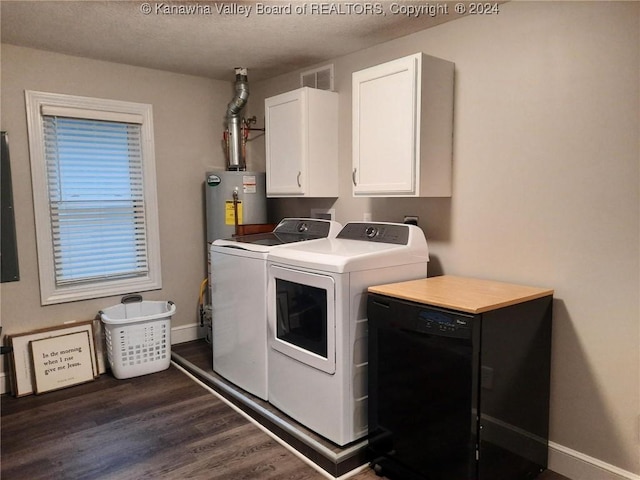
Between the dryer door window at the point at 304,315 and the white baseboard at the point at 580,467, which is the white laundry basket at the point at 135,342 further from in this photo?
the white baseboard at the point at 580,467

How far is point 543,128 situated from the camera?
2.18 metres

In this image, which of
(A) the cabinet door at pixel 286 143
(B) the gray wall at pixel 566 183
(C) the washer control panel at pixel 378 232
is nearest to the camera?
(B) the gray wall at pixel 566 183

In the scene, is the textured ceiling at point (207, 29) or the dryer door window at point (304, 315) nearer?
the dryer door window at point (304, 315)

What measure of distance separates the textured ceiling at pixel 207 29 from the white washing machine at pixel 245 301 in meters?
1.23

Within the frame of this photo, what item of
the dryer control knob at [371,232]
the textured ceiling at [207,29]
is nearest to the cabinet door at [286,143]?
the textured ceiling at [207,29]

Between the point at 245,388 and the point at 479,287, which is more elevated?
the point at 479,287

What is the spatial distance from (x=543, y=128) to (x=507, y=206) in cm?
42

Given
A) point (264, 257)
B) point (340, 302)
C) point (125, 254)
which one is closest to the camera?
point (340, 302)

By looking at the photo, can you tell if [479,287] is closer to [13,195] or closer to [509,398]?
Result: [509,398]

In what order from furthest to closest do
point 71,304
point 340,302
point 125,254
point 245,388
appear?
point 125,254 → point 71,304 → point 245,388 → point 340,302

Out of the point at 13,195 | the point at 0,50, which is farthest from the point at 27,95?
the point at 13,195

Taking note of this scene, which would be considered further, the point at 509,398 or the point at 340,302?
the point at 340,302

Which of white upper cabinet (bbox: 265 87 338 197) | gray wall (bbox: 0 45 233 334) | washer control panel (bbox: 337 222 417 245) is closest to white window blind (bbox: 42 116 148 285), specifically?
gray wall (bbox: 0 45 233 334)

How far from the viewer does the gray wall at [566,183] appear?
193 cm
